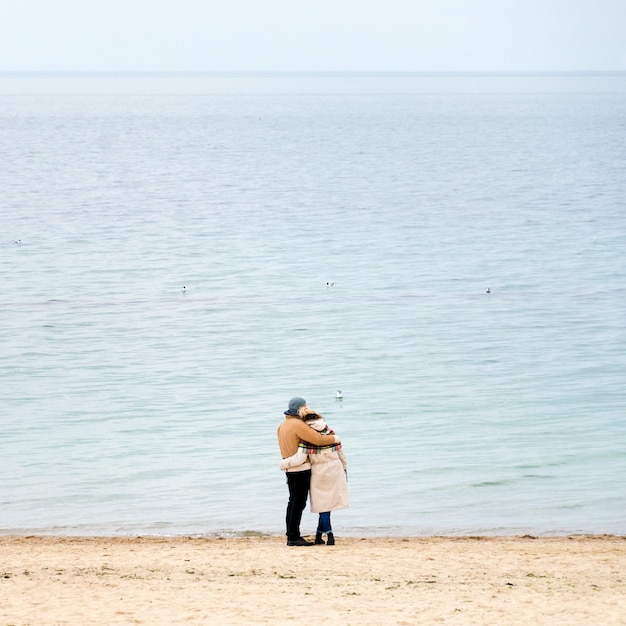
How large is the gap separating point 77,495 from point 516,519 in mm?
6356

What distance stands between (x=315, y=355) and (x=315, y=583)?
16057 millimetres

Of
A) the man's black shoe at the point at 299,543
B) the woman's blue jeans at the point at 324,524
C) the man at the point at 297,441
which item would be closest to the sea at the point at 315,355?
the man's black shoe at the point at 299,543

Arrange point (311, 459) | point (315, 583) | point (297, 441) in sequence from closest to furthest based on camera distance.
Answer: point (315, 583) → point (297, 441) → point (311, 459)

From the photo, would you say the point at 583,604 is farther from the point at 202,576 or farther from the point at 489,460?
the point at 489,460

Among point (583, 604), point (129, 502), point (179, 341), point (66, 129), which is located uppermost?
point (66, 129)

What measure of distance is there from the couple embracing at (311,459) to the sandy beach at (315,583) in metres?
0.61

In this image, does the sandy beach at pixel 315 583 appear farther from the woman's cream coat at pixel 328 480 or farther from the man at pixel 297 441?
the man at pixel 297 441

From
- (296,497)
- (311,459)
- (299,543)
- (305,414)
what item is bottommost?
(299,543)

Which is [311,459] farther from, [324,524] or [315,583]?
[315,583]

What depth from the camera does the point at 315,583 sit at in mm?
11289

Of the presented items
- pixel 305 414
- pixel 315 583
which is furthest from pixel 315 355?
pixel 315 583

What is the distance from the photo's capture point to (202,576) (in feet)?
38.2

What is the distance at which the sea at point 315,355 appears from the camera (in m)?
17.0

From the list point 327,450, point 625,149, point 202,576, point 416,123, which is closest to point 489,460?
point 327,450
